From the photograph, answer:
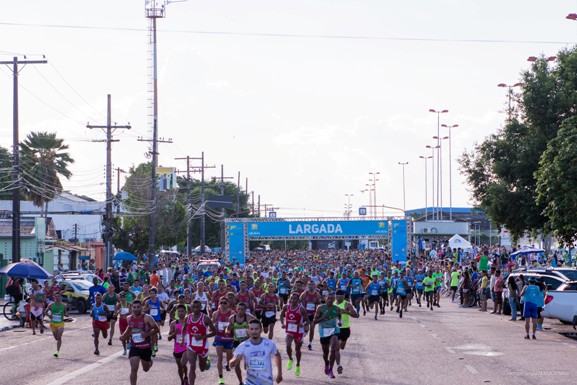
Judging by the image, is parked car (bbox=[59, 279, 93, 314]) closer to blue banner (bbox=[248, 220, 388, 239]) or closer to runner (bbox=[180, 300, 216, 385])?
runner (bbox=[180, 300, 216, 385])

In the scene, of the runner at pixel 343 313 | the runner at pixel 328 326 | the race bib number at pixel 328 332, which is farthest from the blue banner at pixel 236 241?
the race bib number at pixel 328 332

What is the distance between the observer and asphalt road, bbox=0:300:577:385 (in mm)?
17781

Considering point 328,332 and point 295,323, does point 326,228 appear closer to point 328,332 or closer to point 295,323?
point 295,323

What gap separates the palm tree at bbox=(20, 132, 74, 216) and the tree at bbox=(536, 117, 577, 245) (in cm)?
3967

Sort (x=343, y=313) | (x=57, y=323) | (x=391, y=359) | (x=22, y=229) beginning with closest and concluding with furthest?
(x=343, y=313) < (x=391, y=359) < (x=57, y=323) < (x=22, y=229)

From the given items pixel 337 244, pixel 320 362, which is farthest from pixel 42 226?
pixel 337 244

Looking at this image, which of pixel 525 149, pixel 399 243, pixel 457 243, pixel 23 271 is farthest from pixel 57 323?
pixel 457 243

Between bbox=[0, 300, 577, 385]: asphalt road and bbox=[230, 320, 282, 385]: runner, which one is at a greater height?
bbox=[230, 320, 282, 385]: runner

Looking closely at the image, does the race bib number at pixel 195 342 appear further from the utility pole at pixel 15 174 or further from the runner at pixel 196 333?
the utility pole at pixel 15 174

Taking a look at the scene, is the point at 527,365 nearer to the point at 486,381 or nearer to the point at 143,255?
the point at 486,381

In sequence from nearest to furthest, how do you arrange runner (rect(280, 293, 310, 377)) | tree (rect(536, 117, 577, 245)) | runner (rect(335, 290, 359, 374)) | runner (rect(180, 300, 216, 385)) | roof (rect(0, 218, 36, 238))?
runner (rect(180, 300, 216, 385)), runner (rect(335, 290, 359, 374)), runner (rect(280, 293, 310, 377)), tree (rect(536, 117, 577, 245)), roof (rect(0, 218, 36, 238))

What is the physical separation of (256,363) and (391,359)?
962 centimetres

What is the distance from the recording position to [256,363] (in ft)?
39.1

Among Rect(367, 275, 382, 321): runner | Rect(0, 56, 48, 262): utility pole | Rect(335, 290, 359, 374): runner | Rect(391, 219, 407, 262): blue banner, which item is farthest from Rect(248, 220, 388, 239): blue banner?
Rect(335, 290, 359, 374): runner
